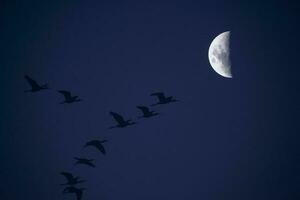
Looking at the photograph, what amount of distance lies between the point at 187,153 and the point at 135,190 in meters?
25.5

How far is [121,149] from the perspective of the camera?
6147 inches

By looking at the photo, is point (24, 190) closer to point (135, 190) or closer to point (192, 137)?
point (135, 190)

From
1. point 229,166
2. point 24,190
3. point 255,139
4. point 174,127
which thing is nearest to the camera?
point 24,190

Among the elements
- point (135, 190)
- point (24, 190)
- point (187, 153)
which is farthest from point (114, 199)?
point (187, 153)

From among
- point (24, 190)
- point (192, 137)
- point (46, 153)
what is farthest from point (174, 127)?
point (24, 190)

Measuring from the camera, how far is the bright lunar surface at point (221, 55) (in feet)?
217

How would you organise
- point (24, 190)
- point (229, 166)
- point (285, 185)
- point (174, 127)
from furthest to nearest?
point (174, 127)
point (229, 166)
point (24, 190)
point (285, 185)

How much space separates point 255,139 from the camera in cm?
15600

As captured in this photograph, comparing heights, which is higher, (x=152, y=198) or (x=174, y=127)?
(x=174, y=127)

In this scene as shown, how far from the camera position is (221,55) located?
68000 millimetres

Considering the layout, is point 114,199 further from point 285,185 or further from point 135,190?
point 285,185

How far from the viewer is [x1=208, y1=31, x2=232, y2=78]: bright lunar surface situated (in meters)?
66.1

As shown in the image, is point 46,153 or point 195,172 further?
point 46,153

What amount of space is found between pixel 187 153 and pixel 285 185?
42.4 m
